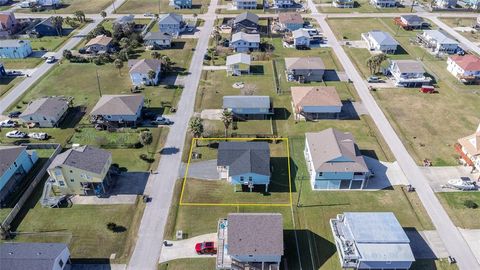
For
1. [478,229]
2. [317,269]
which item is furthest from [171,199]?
[478,229]

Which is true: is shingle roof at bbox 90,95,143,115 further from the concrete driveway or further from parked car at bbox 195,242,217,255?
parked car at bbox 195,242,217,255

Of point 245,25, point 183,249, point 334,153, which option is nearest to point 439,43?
point 245,25

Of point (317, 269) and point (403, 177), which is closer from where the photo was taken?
point (317, 269)

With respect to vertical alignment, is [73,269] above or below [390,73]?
below

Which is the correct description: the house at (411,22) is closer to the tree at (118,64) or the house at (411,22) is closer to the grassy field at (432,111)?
the grassy field at (432,111)

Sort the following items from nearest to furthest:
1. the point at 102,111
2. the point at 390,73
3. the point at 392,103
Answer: the point at 102,111
the point at 392,103
the point at 390,73

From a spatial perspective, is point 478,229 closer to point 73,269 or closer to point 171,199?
point 171,199

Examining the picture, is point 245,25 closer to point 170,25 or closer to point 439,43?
point 170,25

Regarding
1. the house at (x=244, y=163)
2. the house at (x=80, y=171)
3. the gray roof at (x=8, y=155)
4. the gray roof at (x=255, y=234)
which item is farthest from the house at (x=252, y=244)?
the gray roof at (x=8, y=155)
